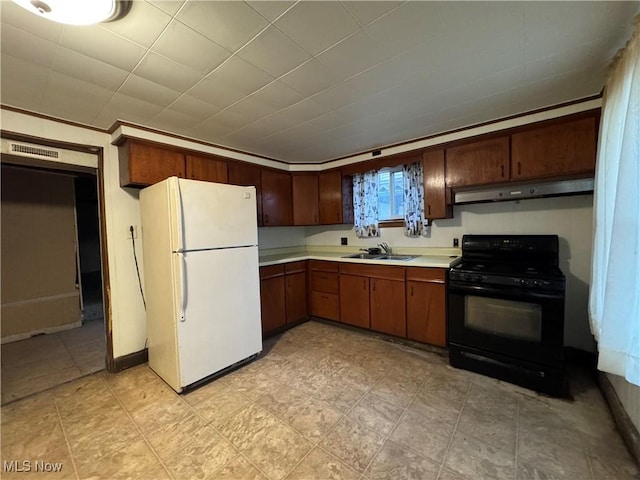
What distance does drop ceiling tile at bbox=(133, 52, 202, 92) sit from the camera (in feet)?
5.20

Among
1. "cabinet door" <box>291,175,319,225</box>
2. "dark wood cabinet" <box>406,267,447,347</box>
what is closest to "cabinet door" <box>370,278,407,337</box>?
"dark wood cabinet" <box>406,267,447,347</box>

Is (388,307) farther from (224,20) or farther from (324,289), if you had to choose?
(224,20)

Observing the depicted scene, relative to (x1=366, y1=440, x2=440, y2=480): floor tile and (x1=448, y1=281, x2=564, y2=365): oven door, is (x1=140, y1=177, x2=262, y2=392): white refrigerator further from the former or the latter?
A: (x1=448, y1=281, x2=564, y2=365): oven door

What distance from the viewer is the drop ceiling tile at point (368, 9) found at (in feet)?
4.00

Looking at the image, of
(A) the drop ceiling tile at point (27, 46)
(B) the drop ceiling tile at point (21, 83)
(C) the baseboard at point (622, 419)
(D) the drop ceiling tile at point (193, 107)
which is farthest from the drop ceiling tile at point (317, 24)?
(C) the baseboard at point (622, 419)

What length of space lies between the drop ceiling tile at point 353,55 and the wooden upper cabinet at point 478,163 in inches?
64.3

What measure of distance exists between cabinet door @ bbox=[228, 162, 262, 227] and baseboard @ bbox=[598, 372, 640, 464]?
3.56 metres

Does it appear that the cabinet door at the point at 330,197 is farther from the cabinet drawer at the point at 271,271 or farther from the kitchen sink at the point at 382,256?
the cabinet drawer at the point at 271,271

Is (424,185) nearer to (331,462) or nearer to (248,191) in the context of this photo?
(248,191)

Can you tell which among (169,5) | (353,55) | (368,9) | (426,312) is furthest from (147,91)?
(426,312)

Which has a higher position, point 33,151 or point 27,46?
point 27,46

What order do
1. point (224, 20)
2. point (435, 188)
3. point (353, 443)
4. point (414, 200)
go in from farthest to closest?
1. point (414, 200)
2. point (435, 188)
3. point (353, 443)
4. point (224, 20)

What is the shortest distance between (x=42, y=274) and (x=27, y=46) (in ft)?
11.8

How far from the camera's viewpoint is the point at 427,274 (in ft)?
9.03
